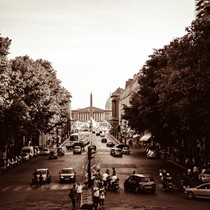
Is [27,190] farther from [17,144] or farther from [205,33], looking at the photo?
[17,144]

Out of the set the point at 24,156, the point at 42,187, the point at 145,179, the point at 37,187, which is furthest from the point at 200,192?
the point at 24,156

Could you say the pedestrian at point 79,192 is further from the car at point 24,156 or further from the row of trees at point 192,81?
the car at point 24,156

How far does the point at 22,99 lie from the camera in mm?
62688

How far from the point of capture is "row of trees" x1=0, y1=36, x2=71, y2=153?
4450cm

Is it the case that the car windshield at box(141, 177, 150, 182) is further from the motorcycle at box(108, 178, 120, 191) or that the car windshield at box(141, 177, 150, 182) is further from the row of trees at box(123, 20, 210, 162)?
the row of trees at box(123, 20, 210, 162)

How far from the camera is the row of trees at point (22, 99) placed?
44500 millimetres

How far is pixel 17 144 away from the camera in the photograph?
77.1m

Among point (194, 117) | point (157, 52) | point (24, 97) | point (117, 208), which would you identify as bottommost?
point (117, 208)

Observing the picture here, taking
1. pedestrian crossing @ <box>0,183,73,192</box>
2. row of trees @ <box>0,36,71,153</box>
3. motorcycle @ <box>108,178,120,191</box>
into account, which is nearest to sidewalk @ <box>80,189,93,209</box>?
motorcycle @ <box>108,178,120,191</box>

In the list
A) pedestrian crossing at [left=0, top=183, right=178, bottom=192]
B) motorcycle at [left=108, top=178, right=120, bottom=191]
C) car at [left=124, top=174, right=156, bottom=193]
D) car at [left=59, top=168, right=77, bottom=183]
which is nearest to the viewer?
car at [left=124, top=174, right=156, bottom=193]

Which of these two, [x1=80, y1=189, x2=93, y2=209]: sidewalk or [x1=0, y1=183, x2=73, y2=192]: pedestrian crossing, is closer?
[x1=80, y1=189, x2=93, y2=209]: sidewalk

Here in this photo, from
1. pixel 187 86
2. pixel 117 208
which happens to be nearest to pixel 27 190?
pixel 117 208

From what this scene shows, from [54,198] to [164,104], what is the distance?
16.9 m

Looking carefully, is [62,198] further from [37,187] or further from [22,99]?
[22,99]
